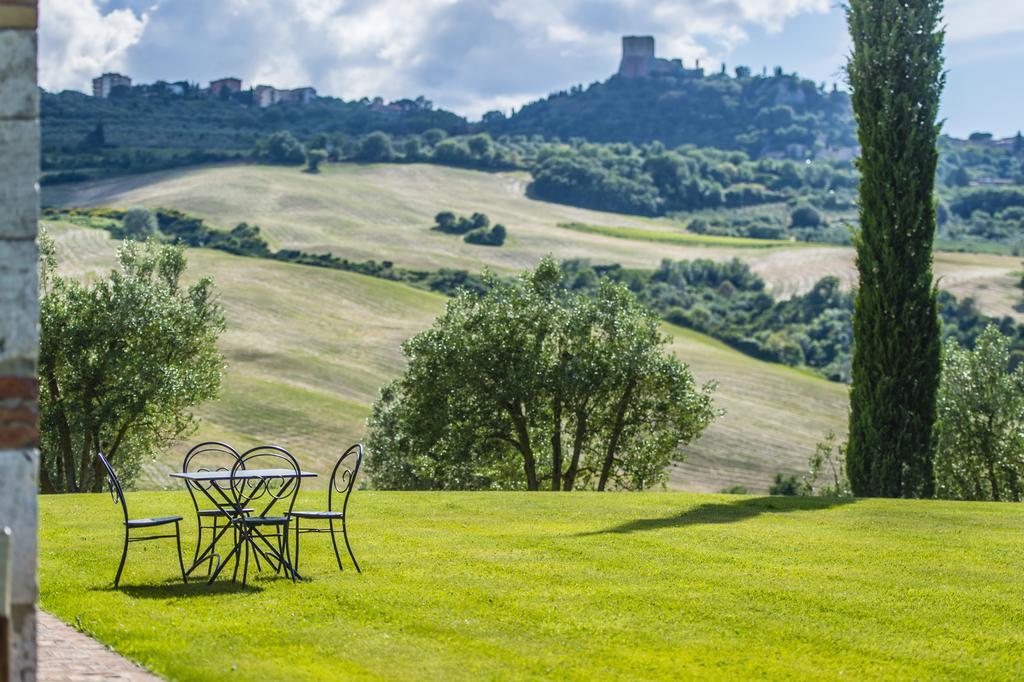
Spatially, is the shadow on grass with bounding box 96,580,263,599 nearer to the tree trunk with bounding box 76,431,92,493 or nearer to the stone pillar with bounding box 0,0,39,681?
the stone pillar with bounding box 0,0,39,681

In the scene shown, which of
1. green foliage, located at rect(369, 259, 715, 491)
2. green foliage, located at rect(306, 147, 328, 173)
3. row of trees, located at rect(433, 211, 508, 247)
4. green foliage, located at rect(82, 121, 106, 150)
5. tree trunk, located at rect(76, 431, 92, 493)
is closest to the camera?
tree trunk, located at rect(76, 431, 92, 493)

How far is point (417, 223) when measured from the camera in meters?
134

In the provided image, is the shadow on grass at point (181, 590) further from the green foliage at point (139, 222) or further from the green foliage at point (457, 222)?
Answer: the green foliage at point (457, 222)

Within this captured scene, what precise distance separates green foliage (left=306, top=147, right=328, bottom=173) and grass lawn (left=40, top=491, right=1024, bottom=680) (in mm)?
149052

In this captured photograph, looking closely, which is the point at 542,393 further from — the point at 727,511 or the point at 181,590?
the point at 181,590

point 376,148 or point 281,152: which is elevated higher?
point 376,148

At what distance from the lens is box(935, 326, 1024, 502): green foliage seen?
33844 mm

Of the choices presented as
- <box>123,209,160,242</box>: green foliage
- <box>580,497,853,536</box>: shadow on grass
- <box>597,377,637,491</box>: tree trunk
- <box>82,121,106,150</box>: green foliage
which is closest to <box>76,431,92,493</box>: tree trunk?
<box>597,377,637,491</box>: tree trunk

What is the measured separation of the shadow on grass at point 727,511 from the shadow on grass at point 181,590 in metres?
5.43

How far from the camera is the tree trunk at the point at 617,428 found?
111ft

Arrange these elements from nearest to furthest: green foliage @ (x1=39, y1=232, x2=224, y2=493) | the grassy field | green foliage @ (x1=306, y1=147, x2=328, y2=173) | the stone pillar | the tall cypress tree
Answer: the stone pillar, the tall cypress tree, green foliage @ (x1=39, y1=232, x2=224, y2=493), the grassy field, green foliage @ (x1=306, y1=147, x2=328, y2=173)

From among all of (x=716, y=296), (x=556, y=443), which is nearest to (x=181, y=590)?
(x=556, y=443)

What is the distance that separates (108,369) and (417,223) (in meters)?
104

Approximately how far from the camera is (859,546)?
1504 centimetres
